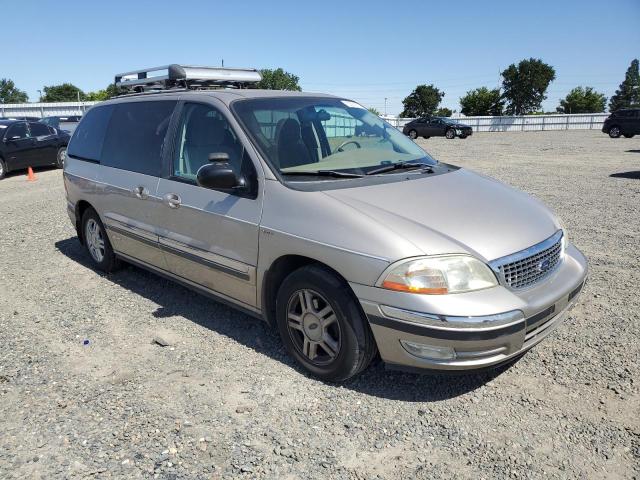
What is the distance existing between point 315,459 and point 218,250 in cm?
169

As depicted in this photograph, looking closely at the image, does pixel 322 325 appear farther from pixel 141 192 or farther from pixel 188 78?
pixel 188 78

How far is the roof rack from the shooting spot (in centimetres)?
504

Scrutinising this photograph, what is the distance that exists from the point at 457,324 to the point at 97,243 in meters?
4.26

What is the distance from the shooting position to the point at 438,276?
2.80m

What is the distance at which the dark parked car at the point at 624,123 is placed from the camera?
90.2 ft

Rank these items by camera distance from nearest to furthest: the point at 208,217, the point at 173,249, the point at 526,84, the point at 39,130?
the point at 208,217
the point at 173,249
the point at 39,130
the point at 526,84

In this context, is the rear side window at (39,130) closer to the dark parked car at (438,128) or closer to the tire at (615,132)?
the dark parked car at (438,128)

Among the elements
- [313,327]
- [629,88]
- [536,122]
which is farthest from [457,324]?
[629,88]

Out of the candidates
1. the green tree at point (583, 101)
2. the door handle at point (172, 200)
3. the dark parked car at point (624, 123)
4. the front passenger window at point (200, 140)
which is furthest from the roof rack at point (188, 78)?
the green tree at point (583, 101)

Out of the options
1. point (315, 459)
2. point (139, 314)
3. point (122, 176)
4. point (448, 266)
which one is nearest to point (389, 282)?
point (448, 266)

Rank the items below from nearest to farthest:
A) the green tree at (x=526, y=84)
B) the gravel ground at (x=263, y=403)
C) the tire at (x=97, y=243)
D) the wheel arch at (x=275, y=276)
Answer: the gravel ground at (x=263, y=403), the wheel arch at (x=275, y=276), the tire at (x=97, y=243), the green tree at (x=526, y=84)

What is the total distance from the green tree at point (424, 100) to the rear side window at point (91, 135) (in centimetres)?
7591

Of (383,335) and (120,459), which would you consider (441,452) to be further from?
(120,459)

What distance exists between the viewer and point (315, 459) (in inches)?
105
